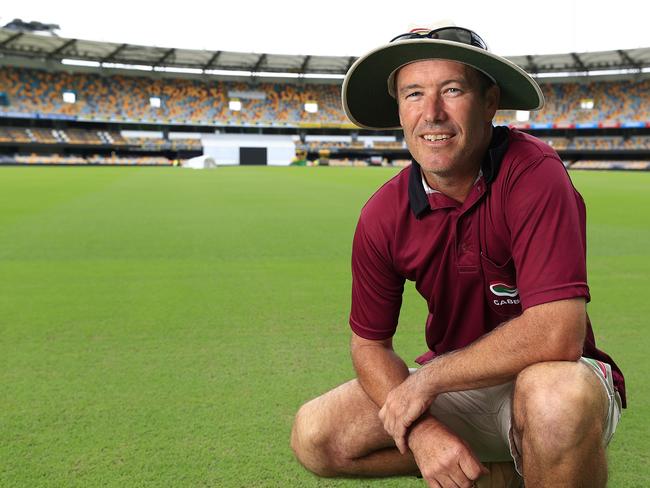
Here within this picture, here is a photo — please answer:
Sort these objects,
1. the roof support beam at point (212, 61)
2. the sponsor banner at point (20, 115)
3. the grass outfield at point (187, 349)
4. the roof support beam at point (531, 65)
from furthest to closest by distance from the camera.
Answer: the roof support beam at point (212, 61) < the roof support beam at point (531, 65) < the sponsor banner at point (20, 115) < the grass outfield at point (187, 349)

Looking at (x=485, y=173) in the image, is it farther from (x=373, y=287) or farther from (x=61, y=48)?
(x=61, y=48)

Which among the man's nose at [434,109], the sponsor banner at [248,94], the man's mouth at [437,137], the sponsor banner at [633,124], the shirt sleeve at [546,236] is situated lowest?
the sponsor banner at [633,124]

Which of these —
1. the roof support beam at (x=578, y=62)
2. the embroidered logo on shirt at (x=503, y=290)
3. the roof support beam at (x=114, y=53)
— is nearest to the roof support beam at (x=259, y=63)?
the roof support beam at (x=114, y=53)

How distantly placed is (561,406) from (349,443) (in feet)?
2.95

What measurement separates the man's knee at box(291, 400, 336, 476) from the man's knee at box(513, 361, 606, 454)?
81 centimetres

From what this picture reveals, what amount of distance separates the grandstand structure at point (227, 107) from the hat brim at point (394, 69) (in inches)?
2055

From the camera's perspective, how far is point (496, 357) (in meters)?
1.90

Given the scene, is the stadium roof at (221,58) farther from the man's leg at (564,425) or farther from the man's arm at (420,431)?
the man's leg at (564,425)

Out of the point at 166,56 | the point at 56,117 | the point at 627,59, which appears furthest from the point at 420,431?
the point at 56,117

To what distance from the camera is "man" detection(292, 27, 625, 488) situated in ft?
5.90

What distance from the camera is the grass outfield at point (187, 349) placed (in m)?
2.39

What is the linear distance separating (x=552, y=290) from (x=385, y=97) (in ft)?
3.85

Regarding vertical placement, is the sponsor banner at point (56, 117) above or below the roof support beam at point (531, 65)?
below

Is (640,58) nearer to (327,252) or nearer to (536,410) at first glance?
(327,252)
